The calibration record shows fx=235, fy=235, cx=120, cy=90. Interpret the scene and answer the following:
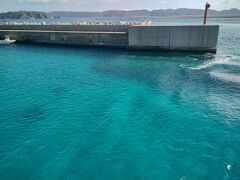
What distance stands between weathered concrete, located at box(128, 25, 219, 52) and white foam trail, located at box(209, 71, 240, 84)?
13233 mm

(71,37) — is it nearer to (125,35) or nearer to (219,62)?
(125,35)

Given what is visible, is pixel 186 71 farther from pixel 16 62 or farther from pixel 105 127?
pixel 16 62

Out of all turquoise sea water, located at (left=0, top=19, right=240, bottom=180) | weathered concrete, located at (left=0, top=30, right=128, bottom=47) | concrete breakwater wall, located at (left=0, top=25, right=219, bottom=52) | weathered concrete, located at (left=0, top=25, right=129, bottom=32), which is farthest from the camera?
weathered concrete, located at (left=0, top=25, right=129, bottom=32)

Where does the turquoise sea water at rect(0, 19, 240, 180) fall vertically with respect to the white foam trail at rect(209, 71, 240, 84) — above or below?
below

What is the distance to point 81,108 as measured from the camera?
2230cm

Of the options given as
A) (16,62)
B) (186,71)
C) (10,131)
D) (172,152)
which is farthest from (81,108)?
(16,62)

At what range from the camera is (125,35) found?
50.2 meters

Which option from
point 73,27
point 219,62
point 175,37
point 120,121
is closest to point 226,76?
point 219,62

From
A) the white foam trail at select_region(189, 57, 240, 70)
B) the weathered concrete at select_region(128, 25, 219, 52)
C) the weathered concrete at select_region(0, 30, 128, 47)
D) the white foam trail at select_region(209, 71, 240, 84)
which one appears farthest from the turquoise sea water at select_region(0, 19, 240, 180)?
the weathered concrete at select_region(0, 30, 128, 47)

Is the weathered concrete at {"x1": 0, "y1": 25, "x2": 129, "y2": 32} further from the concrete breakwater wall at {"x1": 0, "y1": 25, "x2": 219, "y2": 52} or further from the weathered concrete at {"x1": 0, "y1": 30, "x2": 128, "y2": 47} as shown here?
the weathered concrete at {"x1": 0, "y1": 30, "x2": 128, "y2": 47}

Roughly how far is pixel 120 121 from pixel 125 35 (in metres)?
33.4

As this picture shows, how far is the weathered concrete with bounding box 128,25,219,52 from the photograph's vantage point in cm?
4366

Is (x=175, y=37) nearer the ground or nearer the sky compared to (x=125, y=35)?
nearer the ground

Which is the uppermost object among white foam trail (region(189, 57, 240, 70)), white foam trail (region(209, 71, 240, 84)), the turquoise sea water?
white foam trail (region(189, 57, 240, 70))
